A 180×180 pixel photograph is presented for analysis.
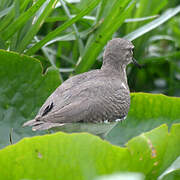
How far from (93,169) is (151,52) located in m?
2.48

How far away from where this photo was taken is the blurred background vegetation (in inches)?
115

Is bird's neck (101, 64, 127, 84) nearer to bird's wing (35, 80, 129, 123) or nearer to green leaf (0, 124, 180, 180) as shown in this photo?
bird's wing (35, 80, 129, 123)

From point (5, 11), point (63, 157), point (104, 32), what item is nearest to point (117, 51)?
point (104, 32)

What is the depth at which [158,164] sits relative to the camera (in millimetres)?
2119

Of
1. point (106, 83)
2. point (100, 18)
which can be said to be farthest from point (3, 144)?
point (100, 18)

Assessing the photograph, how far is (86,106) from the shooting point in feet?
8.14

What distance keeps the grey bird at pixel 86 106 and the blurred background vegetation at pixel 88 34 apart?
427mm

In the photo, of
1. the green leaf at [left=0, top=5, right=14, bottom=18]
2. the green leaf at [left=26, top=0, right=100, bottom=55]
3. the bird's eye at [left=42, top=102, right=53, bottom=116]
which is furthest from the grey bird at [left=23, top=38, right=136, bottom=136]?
the green leaf at [left=0, top=5, right=14, bottom=18]

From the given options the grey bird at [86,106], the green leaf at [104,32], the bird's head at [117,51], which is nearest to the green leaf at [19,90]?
the grey bird at [86,106]

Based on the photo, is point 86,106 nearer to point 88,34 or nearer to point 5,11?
point 5,11

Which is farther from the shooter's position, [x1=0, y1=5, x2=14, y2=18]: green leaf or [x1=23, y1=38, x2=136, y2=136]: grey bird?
[x1=0, y1=5, x2=14, y2=18]: green leaf

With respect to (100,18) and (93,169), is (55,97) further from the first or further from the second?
(100,18)

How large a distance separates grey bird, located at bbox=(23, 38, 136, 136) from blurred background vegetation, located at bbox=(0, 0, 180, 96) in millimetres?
427

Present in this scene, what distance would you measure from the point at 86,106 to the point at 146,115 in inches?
15.0
